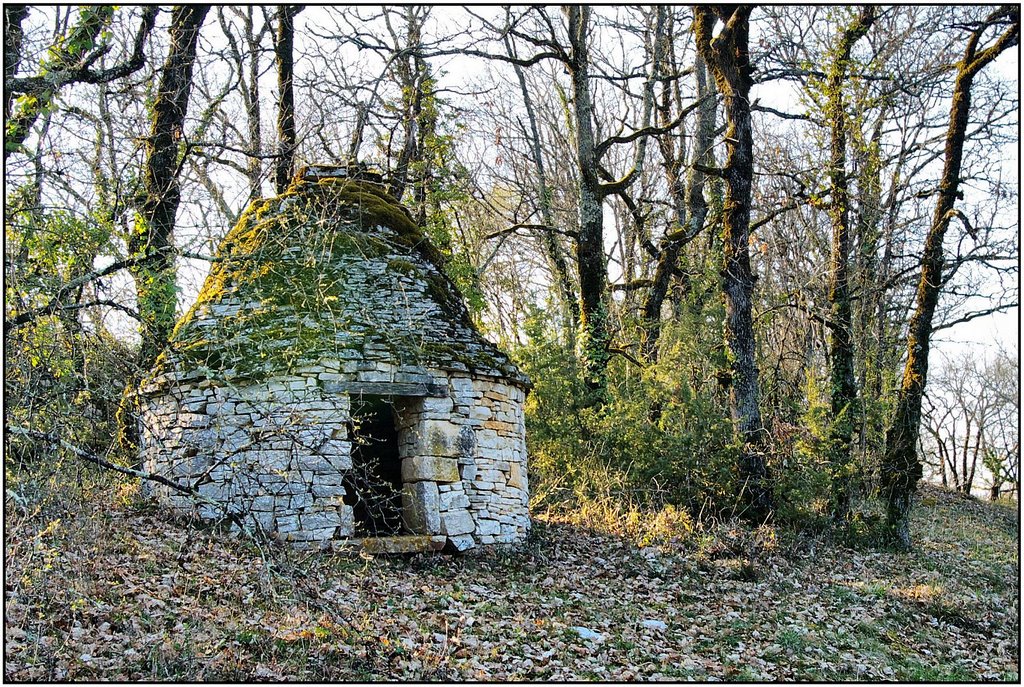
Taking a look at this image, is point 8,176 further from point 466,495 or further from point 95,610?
point 466,495

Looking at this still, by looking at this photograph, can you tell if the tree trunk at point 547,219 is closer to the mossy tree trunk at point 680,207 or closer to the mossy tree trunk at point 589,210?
the mossy tree trunk at point 589,210

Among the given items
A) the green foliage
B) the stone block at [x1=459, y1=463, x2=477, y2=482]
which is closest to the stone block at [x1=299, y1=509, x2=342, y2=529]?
the stone block at [x1=459, y1=463, x2=477, y2=482]

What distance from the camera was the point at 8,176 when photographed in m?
5.96

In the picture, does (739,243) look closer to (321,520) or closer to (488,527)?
(488,527)

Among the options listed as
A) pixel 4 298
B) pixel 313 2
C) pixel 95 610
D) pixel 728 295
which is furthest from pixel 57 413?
pixel 728 295

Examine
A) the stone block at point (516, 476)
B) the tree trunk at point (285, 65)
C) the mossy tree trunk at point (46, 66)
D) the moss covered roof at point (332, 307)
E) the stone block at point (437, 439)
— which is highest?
the tree trunk at point (285, 65)

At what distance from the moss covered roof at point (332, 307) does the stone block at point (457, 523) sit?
4.78 feet

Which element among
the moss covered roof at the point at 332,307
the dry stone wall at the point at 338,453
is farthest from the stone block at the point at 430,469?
the moss covered roof at the point at 332,307

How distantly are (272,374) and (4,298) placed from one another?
3683 millimetres

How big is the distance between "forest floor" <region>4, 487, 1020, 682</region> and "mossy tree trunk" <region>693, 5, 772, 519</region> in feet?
3.34

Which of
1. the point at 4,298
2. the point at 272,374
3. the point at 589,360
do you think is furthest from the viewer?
the point at 589,360

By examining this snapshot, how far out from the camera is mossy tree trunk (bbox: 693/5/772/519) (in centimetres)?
1225

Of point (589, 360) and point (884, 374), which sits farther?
point (884, 374)

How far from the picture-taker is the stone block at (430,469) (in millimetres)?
9442
